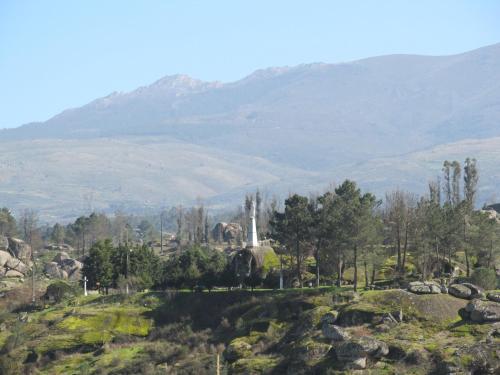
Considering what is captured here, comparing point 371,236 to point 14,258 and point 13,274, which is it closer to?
point 13,274

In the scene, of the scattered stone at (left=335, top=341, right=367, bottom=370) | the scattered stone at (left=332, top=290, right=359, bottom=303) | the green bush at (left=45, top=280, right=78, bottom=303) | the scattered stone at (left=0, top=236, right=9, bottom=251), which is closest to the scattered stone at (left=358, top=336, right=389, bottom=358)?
the scattered stone at (left=335, top=341, right=367, bottom=370)

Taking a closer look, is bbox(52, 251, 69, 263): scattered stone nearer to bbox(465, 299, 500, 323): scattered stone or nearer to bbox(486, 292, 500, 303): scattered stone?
bbox(486, 292, 500, 303): scattered stone

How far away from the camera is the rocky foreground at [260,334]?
72500 mm

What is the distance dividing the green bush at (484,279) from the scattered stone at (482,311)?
38.3 feet

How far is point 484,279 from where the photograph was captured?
89.5 metres

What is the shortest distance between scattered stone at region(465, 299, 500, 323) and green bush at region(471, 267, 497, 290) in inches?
459

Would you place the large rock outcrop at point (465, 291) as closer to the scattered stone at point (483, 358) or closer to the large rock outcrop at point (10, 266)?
the scattered stone at point (483, 358)

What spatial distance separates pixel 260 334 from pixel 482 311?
1978 cm

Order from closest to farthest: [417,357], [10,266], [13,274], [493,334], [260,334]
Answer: [417,357] → [493,334] → [260,334] → [13,274] → [10,266]

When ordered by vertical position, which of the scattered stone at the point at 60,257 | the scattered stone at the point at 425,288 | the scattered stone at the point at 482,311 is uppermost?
the scattered stone at the point at 425,288

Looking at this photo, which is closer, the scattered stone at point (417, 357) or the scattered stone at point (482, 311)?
the scattered stone at point (417, 357)

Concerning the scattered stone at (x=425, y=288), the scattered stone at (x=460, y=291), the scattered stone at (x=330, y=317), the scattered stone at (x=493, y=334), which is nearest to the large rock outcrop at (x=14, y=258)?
the scattered stone at (x=330, y=317)

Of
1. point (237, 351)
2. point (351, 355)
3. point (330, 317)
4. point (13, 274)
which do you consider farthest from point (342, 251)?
point (13, 274)

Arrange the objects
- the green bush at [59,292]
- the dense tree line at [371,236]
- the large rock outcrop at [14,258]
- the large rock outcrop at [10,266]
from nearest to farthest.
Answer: the dense tree line at [371,236] → the green bush at [59,292] → the large rock outcrop at [10,266] → the large rock outcrop at [14,258]
